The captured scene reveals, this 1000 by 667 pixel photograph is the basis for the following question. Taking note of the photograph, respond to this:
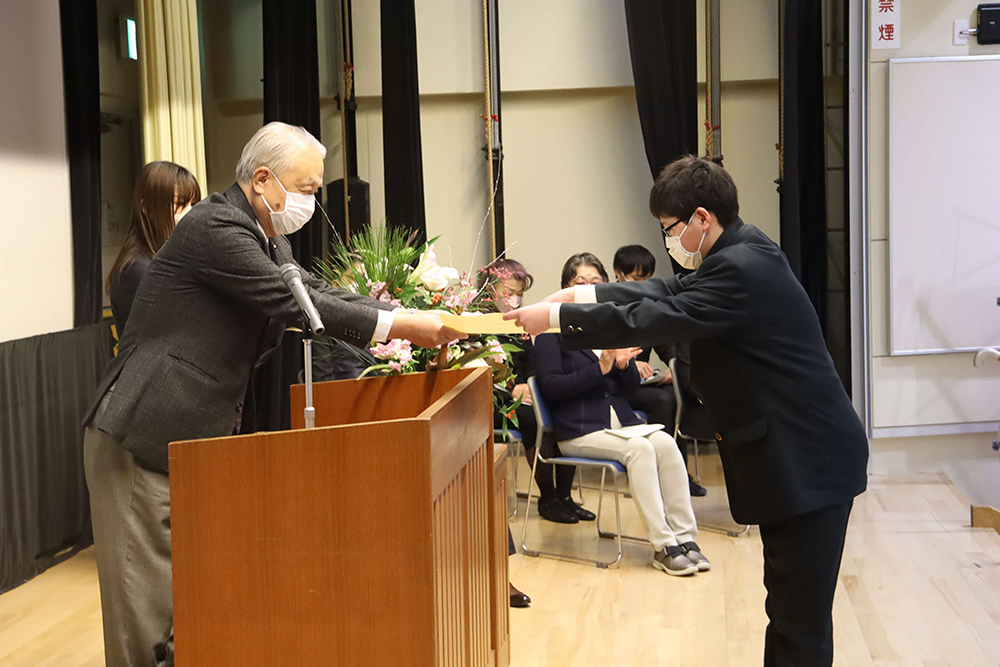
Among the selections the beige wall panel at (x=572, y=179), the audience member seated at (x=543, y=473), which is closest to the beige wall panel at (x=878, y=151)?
the beige wall panel at (x=572, y=179)

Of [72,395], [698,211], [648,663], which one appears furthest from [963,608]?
[72,395]

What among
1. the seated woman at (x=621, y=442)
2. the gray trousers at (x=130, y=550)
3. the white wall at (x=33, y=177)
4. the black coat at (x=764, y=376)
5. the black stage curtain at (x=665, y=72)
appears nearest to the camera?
the black coat at (x=764, y=376)

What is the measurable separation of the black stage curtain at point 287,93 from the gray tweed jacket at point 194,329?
11.2 feet

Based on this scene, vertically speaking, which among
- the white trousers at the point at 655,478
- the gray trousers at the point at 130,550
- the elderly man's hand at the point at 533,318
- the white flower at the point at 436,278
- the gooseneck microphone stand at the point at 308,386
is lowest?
the white trousers at the point at 655,478

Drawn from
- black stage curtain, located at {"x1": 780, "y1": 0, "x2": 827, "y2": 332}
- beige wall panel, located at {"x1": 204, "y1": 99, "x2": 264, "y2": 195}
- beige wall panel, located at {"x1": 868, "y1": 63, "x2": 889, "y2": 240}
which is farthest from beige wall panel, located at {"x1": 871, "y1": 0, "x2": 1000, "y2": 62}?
beige wall panel, located at {"x1": 204, "y1": 99, "x2": 264, "y2": 195}

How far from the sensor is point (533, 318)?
213cm

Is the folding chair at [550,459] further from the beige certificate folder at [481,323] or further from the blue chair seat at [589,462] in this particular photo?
the beige certificate folder at [481,323]

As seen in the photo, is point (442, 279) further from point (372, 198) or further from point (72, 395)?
point (372, 198)

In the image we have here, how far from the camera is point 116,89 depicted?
203 inches

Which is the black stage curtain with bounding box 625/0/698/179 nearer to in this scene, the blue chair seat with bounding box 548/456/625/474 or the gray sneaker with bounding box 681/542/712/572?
the blue chair seat with bounding box 548/456/625/474

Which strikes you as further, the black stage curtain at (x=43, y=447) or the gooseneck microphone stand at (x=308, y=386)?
the black stage curtain at (x=43, y=447)

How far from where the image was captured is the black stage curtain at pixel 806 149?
540cm

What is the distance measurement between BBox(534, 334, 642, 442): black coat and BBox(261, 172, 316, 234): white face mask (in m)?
2.02

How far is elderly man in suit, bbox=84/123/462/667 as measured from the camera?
81.3 inches
